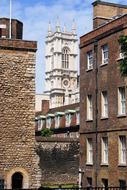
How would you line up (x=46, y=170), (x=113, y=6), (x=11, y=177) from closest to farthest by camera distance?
(x=11, y=177), (x=113, y=6), (x=46, y=170)

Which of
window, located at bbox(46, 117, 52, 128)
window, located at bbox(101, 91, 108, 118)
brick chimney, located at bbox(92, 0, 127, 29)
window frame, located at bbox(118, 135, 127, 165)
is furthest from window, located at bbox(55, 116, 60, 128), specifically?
window frame, located at bbox(118, 135, 127, 165)

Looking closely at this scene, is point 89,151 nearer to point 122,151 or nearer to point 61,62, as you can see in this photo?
point 122,151

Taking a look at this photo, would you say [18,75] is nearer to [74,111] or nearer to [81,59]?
[81,59]

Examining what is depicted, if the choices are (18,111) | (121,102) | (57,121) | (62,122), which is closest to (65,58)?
(57,121)

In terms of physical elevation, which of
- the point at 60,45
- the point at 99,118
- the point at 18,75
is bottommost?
the point at 99,118

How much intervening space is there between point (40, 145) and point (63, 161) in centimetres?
295

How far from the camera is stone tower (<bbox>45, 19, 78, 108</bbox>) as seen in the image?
156 metres

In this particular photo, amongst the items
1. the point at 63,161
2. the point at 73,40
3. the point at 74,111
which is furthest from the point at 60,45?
the point at 63,161

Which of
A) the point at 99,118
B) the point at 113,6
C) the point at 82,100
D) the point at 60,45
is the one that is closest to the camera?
the point at 99,118

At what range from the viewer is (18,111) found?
26.7 metres

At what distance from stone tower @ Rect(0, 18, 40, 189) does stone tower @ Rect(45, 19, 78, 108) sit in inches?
4937

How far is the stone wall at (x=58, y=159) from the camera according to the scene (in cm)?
4434

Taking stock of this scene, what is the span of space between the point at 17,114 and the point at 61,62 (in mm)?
133524

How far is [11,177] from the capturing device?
2589cm
